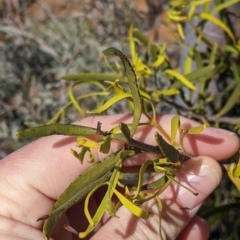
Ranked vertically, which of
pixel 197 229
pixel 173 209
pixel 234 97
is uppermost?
pixel 234 97

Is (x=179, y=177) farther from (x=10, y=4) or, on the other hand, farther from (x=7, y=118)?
(x=10, y=4)

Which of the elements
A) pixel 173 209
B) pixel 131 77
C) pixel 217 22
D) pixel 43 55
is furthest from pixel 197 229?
pixel 43 55

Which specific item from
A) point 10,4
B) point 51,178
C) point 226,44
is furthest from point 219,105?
point 10,4

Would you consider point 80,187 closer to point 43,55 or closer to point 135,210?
point 135,210

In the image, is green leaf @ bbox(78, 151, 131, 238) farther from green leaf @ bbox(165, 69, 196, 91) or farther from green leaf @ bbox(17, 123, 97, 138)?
green leaf @ bbox(165, 69, 196, 91)

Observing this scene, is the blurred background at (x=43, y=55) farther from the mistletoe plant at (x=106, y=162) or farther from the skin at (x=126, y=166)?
the mistletoe plant at (x=106, y=162)

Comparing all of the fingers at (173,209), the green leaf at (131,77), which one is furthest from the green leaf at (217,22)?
the green leaf at (131,77)

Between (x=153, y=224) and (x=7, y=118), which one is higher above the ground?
(x=153, y=224)
